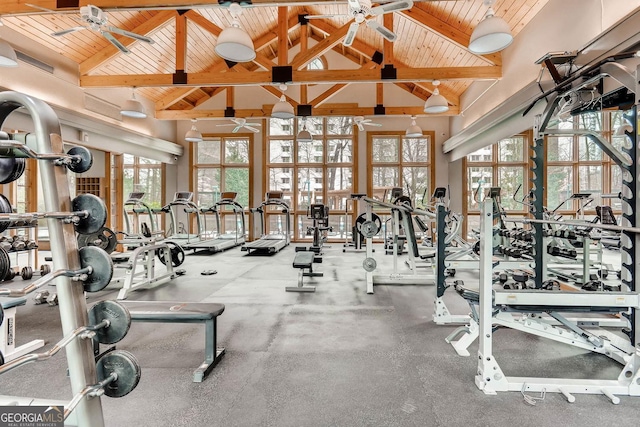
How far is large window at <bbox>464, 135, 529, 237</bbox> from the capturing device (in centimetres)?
961

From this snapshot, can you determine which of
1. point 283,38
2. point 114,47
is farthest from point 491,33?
point 114,47

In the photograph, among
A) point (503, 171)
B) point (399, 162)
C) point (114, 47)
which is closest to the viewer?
point (114, 47)

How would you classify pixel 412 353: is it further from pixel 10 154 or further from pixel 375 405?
pixel 10 154

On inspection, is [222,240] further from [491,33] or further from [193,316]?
[491,33]

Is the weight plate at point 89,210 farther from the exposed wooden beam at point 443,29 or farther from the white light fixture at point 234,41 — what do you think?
the exposed wooden beam at point 443,29

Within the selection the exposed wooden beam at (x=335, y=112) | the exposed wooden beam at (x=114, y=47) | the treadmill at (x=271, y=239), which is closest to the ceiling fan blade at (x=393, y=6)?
the exposed wooden beam at (x=114, y=47)

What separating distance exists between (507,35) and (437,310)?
303 cm

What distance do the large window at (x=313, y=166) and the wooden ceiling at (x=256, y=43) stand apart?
153 centimetres

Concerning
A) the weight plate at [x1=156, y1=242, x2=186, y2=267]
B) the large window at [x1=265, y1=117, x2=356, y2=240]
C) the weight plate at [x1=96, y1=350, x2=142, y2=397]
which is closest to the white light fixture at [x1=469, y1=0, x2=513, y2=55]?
the weight plate at [x1=96, y1=350, x2=142, y2=397]

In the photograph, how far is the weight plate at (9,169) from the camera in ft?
3.76

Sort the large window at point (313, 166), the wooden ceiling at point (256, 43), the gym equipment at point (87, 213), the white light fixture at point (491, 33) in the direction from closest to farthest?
the gym equipment at point (87, 213), the white light fixture at point (491, 33), the wooden ceiling at point (256, 43), the large window at point (313, 166)

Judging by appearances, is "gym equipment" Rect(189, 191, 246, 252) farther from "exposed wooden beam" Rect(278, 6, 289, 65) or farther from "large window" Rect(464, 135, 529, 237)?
"large window" Rect(464, 135, 529, 237)

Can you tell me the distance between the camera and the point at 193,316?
2305 millimetres

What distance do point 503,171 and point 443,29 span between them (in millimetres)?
5185
